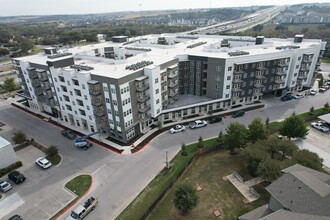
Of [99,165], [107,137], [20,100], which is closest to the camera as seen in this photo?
[99,165]

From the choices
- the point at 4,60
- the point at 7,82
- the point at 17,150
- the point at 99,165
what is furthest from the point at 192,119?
the point at 4,60

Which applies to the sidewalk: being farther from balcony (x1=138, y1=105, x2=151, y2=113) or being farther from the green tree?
the green tree

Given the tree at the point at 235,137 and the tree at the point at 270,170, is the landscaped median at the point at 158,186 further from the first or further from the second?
the tree at the point at 270,170

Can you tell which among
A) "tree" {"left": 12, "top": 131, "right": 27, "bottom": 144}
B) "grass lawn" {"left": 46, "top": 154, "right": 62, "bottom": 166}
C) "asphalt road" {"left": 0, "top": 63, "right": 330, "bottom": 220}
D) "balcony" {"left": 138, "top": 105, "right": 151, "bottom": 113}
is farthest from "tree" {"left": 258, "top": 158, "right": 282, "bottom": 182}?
"tree" {"left": 12, "top": 131, "right": 27, "bottom": 144}

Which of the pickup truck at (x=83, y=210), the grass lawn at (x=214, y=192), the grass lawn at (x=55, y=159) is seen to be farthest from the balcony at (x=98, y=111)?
the grass lawn at (x=214, y=192)

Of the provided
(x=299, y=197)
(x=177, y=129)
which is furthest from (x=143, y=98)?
(x=299, y=197)

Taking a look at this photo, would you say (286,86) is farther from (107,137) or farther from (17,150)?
(17,150)

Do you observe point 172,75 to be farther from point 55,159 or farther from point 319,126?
point 319,126
